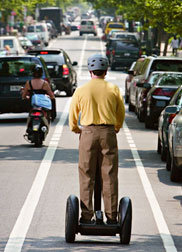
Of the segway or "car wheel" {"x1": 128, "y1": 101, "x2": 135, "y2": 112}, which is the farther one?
"car wheel" {"x1": 128, "y1": 101, "x2": 135, "y2": 112}

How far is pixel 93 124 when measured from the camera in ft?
27.6

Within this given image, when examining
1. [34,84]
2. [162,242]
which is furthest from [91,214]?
[34,84]

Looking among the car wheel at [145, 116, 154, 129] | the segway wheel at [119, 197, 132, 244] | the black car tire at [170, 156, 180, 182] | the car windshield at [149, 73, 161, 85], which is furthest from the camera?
the car windshield at [149, 73, 161, 85]

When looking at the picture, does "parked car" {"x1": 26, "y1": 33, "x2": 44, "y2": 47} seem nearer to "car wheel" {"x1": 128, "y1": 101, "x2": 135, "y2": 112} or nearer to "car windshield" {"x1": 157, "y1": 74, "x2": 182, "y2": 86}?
"car wheel" {"x1": 128, "y1": 101, "x2": 135, "y2": 112}

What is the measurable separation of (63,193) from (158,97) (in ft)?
34.2

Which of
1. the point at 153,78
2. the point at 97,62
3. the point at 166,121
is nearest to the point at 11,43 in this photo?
the point at 153,78

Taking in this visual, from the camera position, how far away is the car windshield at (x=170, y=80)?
22595 mm

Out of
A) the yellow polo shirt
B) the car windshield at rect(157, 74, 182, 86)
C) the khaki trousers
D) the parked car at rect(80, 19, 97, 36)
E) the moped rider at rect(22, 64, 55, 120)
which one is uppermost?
the yellow polo shirt

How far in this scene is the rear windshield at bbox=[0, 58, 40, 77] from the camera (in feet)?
77.7

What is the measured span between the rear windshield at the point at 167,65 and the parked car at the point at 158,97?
9.87 feet

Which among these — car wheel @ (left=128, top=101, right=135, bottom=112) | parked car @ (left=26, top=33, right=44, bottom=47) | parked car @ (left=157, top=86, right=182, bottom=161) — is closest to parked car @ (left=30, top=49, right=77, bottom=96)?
car wheel @ (left=128, top=101, right=135, bottom=112)

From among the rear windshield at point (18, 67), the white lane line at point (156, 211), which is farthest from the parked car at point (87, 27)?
the white lane line at point (156, 211)

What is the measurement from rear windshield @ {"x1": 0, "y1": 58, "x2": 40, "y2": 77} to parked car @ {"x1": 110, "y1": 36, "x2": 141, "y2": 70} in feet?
96.8

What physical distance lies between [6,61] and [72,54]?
158 ft
